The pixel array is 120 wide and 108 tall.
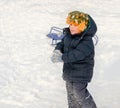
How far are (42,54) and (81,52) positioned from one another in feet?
8.38

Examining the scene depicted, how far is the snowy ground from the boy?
0.73 m

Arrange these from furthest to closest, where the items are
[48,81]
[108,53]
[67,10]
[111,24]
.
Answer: [67,10], [111,24], [108,53], [48,81]

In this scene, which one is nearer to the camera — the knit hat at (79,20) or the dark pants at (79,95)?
the knit hat at (79,20)

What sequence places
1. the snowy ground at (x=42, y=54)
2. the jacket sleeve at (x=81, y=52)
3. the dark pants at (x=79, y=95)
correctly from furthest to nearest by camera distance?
the snowy ground at (x=42, y=54), the dark pants at (x=79, y=95), the jacket sleeve at (x=81, y=52)

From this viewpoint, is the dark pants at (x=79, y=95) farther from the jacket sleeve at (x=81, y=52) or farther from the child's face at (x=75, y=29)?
the child's face at (x=75, y=29)

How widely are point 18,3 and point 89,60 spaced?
576 cm

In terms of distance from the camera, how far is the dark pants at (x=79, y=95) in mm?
4215

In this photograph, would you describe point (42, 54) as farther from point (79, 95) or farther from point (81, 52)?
point (81, 52)

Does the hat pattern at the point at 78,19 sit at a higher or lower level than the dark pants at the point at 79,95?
higher

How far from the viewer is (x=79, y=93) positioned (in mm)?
4238

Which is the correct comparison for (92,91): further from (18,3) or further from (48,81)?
(18,3)

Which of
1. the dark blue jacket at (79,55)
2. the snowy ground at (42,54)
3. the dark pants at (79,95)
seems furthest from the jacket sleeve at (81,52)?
the snowy ground at (42,54)

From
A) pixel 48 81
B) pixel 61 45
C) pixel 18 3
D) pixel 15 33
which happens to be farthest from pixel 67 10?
pixel 61 45

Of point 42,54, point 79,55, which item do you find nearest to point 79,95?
point 79,55
